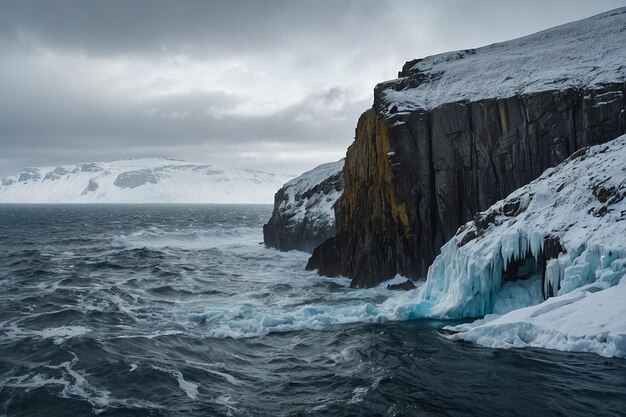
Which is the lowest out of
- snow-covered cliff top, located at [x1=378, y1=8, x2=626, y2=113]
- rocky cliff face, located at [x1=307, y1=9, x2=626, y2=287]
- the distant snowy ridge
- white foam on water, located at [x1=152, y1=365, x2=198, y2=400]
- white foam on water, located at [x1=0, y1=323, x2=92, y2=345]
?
white foam on water, located at [x1=152, y1=365, x2=198, y2=400]

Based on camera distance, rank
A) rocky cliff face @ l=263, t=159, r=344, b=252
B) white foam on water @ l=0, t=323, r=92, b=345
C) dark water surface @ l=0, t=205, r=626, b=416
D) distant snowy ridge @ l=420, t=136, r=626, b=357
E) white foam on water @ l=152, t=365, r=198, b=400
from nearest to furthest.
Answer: dark water surface @ l=0, t=205, r=626, b=416
white foam on water @ l=152, t=365, r=198, b=400
distant snowy ridge @ l=420, t=136, r=626, b=357
white foam on water @ l=0, t=323, r=92, b=345
rocky cliff face @ l=263, t=159, r=344, b=252

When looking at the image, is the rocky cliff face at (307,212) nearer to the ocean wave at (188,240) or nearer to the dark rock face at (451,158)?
the ocean wave at (188,240)

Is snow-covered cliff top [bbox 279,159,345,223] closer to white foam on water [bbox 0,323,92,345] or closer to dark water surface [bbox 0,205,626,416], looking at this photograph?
dark water surface [bbox 0,205,626,416]

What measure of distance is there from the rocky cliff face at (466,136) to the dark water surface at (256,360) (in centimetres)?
619

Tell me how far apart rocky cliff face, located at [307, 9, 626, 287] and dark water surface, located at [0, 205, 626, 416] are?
6192 mm

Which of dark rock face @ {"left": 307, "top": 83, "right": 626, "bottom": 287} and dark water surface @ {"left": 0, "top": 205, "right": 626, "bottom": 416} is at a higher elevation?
dark rock face @ {"left": 307, "top": 83, "right": 626, "bottom": 287}

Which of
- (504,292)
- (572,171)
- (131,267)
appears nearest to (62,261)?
(131,267)

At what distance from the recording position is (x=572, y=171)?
85.2 feet

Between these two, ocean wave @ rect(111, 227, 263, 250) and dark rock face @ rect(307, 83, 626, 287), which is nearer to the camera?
dark rock face @ rect(307, 83, 626, 287)

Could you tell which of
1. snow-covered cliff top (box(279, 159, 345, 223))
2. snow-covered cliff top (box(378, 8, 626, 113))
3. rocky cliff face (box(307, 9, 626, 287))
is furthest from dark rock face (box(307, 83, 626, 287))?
snow-covered cliff top (box(279, 159, 345, 223))

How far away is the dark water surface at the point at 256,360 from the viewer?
15578 millimetres

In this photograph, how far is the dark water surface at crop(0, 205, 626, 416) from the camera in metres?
15.6

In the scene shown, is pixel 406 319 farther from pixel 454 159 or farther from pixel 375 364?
pixel 454 159

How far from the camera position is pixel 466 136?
122ft
